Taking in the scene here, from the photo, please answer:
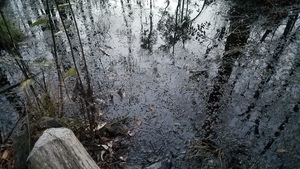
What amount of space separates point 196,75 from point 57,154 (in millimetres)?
2045

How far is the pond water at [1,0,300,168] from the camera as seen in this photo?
2.24m

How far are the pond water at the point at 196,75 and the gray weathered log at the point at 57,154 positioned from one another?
0.83 metres

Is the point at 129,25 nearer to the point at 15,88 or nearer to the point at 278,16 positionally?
the point at 15,88

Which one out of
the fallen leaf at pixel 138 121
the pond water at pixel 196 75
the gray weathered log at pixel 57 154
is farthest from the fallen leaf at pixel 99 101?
the gray weathered log at pixel 57 154

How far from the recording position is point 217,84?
285cm

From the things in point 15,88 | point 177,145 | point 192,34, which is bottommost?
point 177,145

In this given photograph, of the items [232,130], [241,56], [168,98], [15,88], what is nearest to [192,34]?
[241,56]

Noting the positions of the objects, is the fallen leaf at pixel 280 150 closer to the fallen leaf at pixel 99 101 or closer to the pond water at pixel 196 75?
the pond water at pixel 196 75

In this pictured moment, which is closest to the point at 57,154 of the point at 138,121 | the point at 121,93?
the point at 138,121

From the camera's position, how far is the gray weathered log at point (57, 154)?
1320 millimetres

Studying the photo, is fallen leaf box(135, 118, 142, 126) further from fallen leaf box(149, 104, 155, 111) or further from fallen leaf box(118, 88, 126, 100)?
fallen leaf box(118, 88, 126, 100)

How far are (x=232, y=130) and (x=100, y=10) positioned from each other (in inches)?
140

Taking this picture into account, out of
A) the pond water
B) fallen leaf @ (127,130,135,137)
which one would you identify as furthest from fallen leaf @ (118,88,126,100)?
fallen leaf @ (127,130,135,137)

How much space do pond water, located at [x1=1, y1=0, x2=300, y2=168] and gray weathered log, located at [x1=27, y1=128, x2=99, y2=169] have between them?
32.7 inches
